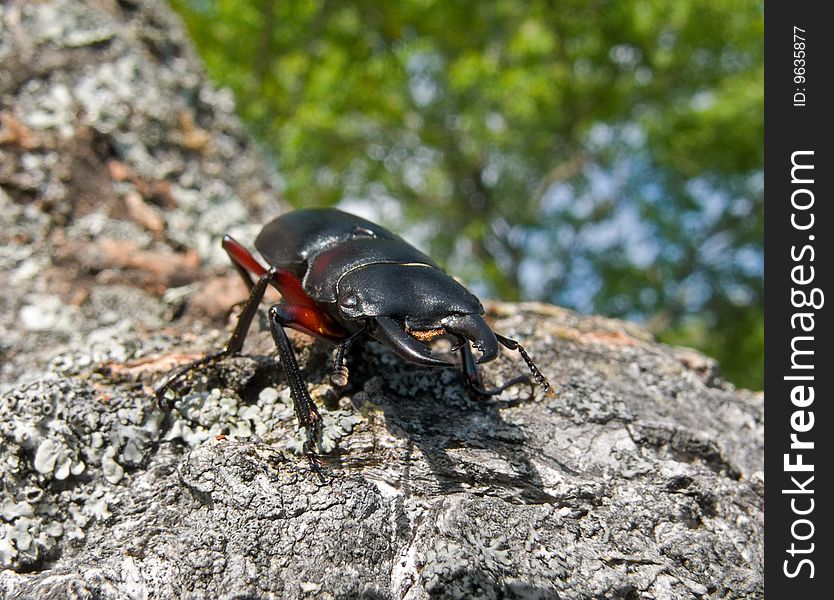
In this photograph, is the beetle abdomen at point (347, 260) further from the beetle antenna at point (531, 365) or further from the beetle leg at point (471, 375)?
the beetle antenna at point (531, 365)

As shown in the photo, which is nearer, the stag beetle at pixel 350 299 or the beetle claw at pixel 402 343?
the beetle claw at pixel 402 343

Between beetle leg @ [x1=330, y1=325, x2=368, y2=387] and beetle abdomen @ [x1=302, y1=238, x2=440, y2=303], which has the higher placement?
beetle abdomen @ [x1=302, y1=238, x2=440, y2=303]

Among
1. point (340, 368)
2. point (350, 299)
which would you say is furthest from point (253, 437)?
point (350, 299)

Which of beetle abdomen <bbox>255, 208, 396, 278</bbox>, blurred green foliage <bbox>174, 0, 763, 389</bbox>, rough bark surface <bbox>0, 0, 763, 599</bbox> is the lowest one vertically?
rough bark surface <bbox>0, 0, 763, 599</bbox>

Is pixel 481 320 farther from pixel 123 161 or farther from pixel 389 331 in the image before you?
pixel 123 161

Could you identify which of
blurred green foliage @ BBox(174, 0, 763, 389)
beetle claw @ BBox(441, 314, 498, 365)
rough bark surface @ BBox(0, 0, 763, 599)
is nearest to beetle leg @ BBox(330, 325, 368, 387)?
rough bark surface @ BBox(0, 0, 763, 599)

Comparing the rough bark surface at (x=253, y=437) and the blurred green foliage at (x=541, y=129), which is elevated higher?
the blurred green foliage at (x=541, y=129)

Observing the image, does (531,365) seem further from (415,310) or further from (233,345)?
(233,345)

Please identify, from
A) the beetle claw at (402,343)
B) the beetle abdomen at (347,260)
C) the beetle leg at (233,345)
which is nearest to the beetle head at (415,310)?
the beetle claw at (402,343)

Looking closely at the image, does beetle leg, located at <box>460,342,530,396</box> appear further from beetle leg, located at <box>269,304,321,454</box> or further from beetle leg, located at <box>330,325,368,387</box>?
beetle leg, located at <box>269,304,321,454</box>
